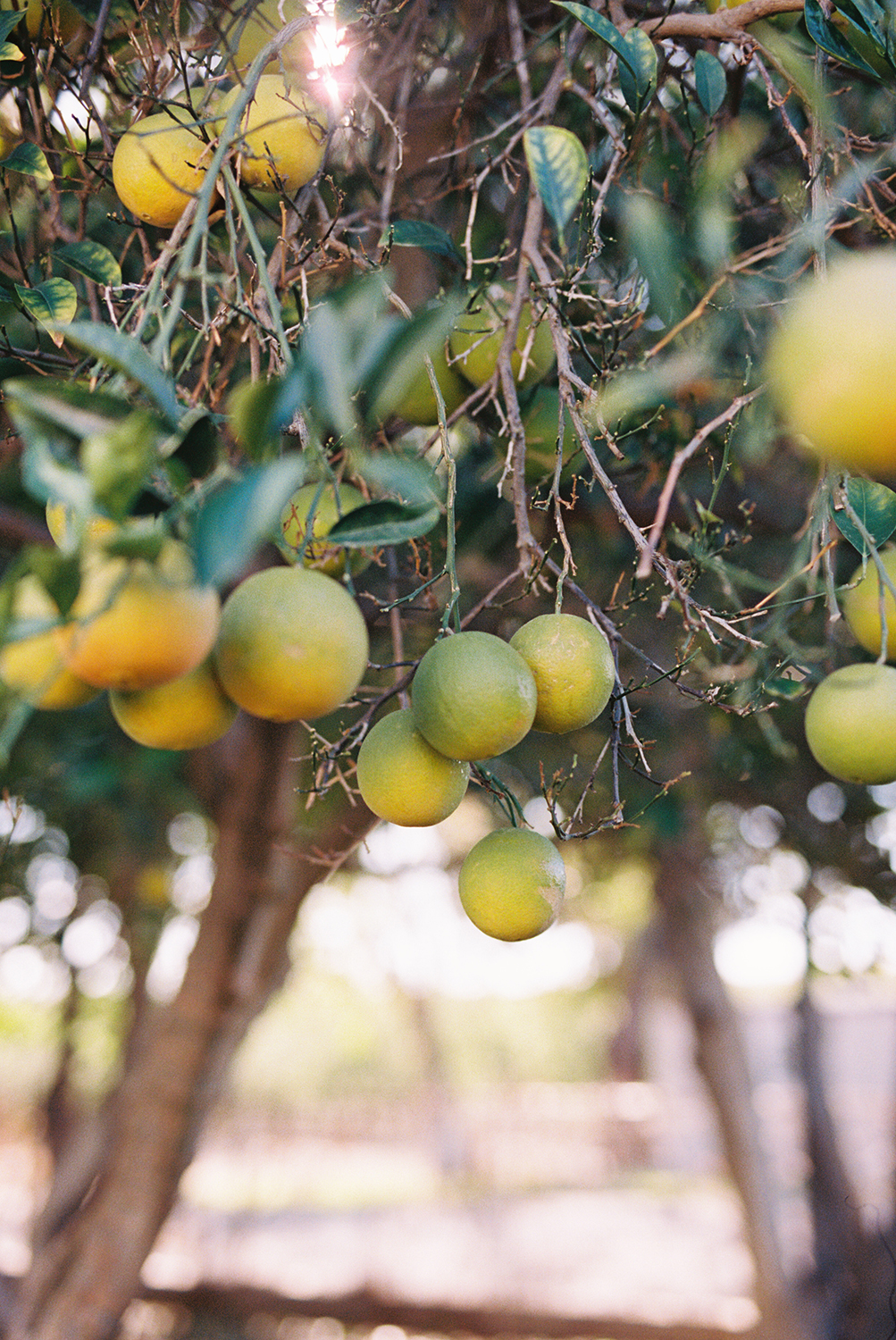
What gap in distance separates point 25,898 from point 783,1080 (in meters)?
10.6

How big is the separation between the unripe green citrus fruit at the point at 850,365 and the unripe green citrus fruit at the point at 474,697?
285 millimetres

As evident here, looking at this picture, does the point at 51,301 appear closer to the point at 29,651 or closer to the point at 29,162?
the point at 29,162

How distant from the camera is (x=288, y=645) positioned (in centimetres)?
57

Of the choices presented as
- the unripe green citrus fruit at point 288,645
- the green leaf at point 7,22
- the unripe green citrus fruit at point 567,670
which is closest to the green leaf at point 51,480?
the unripe green citrus fruit at point 288,645

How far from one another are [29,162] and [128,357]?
72 centimetres

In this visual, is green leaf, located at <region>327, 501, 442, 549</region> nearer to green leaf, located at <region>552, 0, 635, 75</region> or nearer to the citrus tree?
the citrus tree

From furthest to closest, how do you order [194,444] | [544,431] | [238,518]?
[544,431] < [194,444] < [238,518]

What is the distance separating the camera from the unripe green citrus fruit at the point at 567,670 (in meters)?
0.78

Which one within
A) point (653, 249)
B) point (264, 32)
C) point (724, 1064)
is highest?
point (264, 32)

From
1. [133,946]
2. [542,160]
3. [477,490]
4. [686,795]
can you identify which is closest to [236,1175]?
[133,946]

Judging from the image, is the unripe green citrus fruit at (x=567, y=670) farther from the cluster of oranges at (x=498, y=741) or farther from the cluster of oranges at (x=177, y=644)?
the cluster of oranges at (x=177, y=644)

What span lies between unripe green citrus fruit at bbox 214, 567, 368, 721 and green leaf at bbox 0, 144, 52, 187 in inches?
28.9

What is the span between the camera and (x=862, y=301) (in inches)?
19.3

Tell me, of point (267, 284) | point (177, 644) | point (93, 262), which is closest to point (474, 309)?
point (93, 262)
